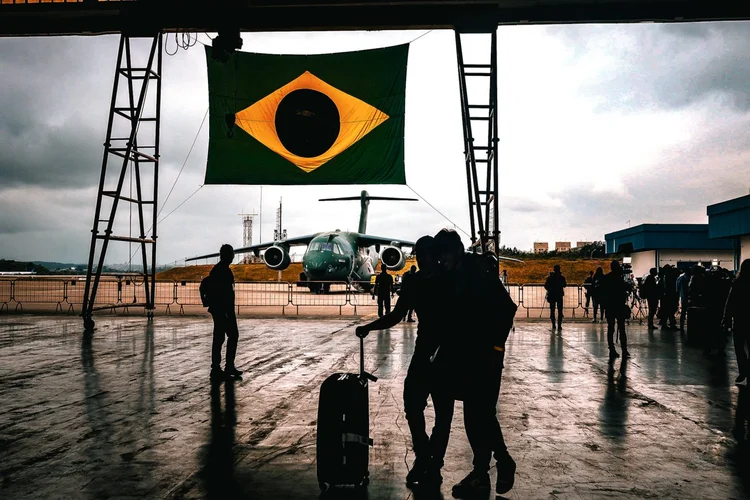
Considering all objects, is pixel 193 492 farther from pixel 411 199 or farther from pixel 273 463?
pixel 411 199

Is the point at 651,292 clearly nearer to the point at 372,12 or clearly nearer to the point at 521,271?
the point at 372,12

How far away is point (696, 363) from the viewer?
9.44 m

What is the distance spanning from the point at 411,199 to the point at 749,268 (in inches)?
1221

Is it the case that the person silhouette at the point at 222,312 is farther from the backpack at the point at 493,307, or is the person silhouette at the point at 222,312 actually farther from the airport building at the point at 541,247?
the airport building at the point at 541,247

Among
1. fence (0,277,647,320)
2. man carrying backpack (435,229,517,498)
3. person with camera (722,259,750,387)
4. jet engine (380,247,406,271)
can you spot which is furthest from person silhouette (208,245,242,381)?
jet engine (380,247,406,271)

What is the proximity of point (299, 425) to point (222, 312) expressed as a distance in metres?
2.88

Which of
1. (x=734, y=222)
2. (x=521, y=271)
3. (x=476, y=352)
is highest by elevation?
(x=734, y=222)

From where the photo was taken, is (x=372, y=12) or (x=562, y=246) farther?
(x=562, y=246)

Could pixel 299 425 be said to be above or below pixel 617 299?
below

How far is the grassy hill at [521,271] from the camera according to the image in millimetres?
62000

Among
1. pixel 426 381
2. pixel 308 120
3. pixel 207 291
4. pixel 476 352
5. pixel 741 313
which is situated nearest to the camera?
pixel 476 352

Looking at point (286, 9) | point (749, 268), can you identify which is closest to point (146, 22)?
point (286, 9)

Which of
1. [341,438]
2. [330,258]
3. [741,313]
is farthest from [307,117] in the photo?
[330,258]

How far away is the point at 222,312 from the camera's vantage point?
783 cm
